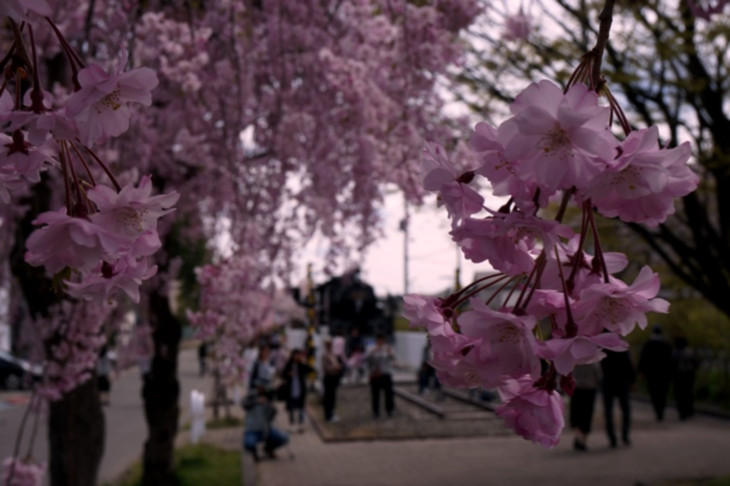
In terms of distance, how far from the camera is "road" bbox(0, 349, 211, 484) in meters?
13.2

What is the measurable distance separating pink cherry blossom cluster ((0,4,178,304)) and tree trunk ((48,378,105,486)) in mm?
5157

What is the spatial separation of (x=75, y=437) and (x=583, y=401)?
8097 millimetres

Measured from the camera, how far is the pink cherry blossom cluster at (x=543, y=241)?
3.33 feet


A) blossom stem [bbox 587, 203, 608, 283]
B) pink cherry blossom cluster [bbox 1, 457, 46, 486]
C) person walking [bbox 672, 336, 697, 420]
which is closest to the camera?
blossom stem [bbox 587, 203, 608, 283]

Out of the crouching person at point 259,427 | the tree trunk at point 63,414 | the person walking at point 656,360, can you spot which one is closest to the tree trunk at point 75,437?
the tree trunk at point 63,414

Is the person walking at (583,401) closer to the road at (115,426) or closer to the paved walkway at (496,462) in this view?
the paved walkway at (496,462)

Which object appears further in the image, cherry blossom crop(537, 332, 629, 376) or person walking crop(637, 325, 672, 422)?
person walking crop(637, 325, 672, 422)

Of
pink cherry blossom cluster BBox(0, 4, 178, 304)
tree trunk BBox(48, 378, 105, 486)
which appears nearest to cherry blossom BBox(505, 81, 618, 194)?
pink cherry blossom cluster BBox(0, 4, 178, 304)

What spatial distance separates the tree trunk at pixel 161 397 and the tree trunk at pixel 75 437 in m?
3.51

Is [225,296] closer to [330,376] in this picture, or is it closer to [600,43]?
[600,43]

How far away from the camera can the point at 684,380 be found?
16516 mm

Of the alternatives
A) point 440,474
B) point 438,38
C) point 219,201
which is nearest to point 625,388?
point 440,474

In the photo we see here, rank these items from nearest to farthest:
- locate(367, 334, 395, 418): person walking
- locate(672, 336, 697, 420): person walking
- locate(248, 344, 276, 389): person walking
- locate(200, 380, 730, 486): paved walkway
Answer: locate(200, 380, 730, 486): paved walkway < locate(248, 344, 276, 389): person walking < locate(672, 336, 697, 420): person walking < locate(367, 334, 395, 418): person walking

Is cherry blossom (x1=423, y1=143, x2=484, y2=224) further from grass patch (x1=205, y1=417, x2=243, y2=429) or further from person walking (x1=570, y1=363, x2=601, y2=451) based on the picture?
grass patch (x1=205, y1=417, x2=243, y2=429)
